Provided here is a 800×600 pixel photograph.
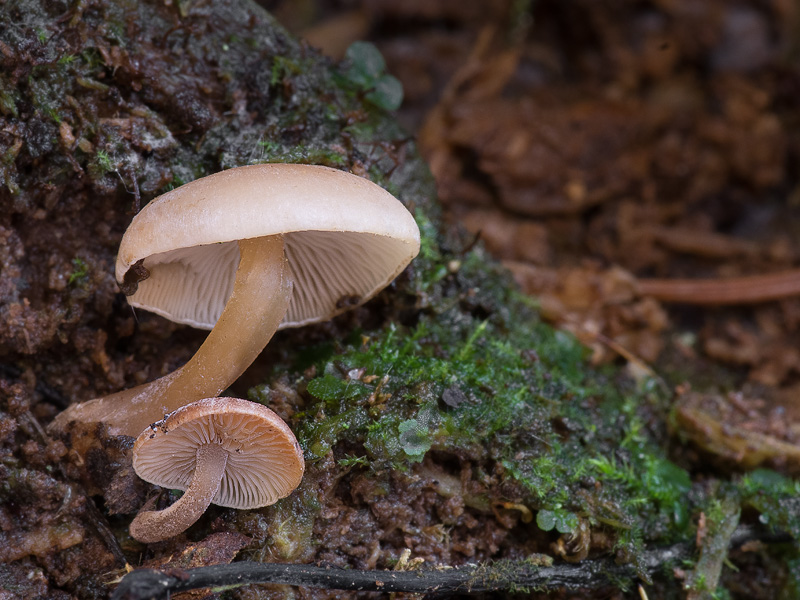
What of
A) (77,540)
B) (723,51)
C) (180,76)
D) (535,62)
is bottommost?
(77,540)

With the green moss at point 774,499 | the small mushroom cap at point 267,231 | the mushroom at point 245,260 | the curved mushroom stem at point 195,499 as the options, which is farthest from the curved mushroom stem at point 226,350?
the green moss at point 774,499

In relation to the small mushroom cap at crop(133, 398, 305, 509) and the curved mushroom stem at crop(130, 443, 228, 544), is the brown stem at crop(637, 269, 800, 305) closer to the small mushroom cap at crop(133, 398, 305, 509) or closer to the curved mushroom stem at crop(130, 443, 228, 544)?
the small mushroom cap at crop(133, 398, 305, 509)

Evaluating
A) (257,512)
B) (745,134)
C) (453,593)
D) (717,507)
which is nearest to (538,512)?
(453,593)

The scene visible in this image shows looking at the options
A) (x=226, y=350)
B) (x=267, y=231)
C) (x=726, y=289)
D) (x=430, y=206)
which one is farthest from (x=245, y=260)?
(x=726, y=289)

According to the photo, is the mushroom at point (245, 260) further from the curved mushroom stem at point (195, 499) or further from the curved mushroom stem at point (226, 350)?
the curved mushroom stem at point (195, 499)

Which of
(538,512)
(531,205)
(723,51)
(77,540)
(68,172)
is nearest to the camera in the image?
(77,540)

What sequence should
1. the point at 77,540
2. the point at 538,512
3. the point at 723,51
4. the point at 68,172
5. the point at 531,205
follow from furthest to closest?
the point at 723,51 < the point at 531,205 < the point at 68,172 < the point at 538,512 < the point at 77,540

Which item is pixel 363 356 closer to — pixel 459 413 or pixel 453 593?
pixel 459 413
